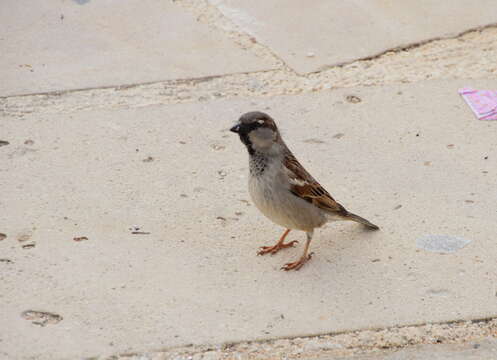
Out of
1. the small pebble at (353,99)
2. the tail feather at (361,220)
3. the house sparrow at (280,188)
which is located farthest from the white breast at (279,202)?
the small pebble at (353,99)

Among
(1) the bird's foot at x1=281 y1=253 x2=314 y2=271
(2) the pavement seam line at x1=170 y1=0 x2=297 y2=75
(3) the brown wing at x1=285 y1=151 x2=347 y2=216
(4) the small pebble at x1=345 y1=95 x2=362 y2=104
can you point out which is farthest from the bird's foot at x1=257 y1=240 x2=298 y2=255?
(2) the pavement seam line at x1=170 y1=0 x2=297 y2=75

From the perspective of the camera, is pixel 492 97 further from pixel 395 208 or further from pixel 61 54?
pixel 61 54

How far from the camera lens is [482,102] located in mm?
4266

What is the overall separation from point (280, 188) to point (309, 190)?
0.13 metres

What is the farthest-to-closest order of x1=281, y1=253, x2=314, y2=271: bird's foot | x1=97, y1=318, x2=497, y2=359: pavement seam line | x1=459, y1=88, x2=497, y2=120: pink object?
x1=459, y1=88, x2=497, y2=120: pink object, x1=281, y1=253, x2=314, y2=271: bird's foot, x1=97, y1=318, x2=497, y2=359: pavement seam line

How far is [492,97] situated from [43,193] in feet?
7.32

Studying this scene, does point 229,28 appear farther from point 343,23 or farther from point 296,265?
point 296,265

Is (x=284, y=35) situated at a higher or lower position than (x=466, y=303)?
higher

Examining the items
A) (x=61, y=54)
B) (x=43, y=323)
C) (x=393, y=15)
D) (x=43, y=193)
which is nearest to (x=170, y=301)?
(x=43, y=323)

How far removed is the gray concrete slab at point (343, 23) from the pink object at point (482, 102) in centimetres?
55

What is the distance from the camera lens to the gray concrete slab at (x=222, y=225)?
9.84 ft

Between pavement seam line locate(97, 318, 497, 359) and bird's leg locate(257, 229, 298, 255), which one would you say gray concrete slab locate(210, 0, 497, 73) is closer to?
bird's leg locate(257, 229, 298, 255)

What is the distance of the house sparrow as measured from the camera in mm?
3490

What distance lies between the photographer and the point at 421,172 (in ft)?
12.7
